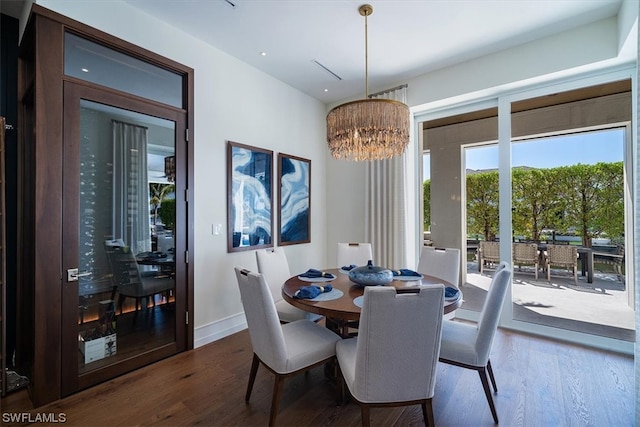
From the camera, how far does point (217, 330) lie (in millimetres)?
3295

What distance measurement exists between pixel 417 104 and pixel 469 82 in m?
0.65

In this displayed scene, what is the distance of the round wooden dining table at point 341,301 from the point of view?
6.10 ft

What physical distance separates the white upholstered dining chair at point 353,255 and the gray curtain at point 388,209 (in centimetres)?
64

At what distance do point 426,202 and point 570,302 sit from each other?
78.0 inches

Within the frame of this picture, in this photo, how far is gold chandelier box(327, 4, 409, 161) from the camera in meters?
2.40

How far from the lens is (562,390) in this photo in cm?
231

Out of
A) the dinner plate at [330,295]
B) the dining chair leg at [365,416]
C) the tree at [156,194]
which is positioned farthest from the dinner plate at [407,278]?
the tree at [156,194]

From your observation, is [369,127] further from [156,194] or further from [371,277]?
[156,194]

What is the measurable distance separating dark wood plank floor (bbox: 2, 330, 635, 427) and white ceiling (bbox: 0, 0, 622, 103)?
3212 millimetres

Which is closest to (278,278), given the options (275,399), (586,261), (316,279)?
(316,279)

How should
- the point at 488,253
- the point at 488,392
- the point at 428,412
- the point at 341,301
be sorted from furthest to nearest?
the point at 488,253 → the point at 341,301 → the point at 488,392 → the point at 428,412

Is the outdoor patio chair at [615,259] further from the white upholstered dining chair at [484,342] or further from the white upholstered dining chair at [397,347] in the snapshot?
the white upholstered dining chair at [397,347]

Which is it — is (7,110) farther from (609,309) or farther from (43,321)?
(609,309)

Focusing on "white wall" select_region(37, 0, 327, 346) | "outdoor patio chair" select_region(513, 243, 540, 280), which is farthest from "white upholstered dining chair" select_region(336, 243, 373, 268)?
"outdoor patio chair" select_region(513, 243, 540, 280)
